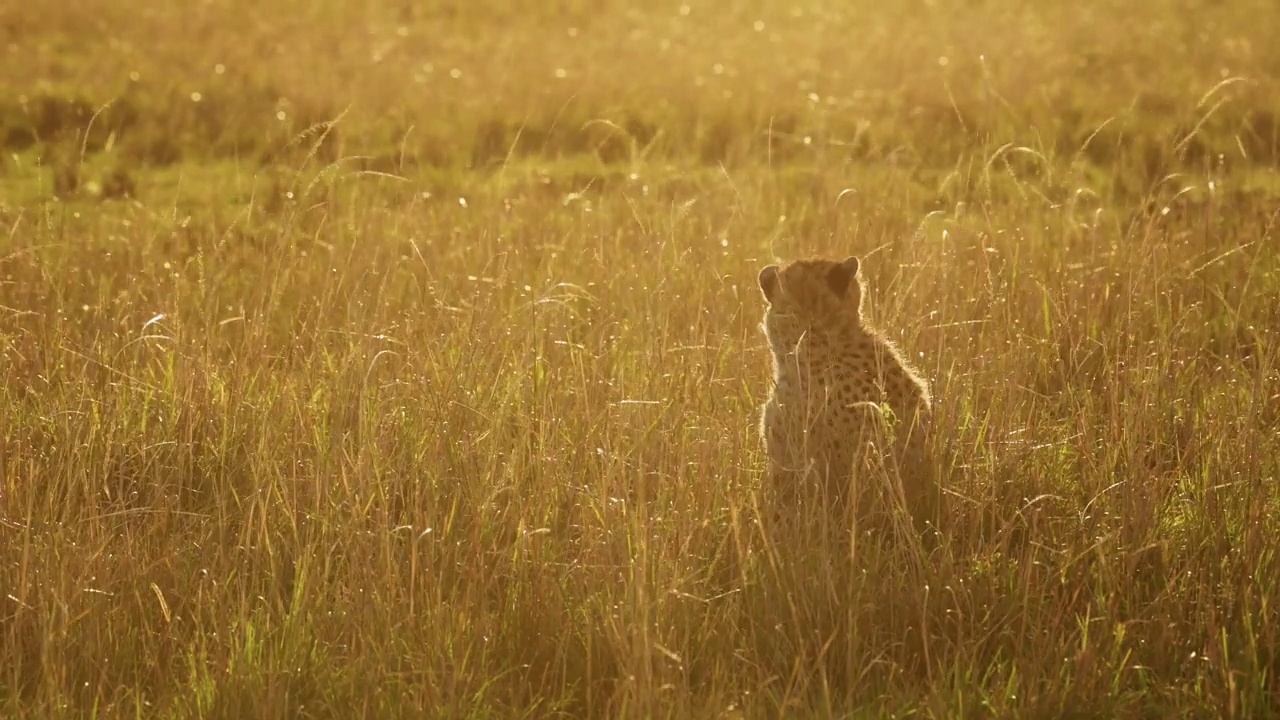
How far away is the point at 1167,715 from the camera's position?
11.0 feet

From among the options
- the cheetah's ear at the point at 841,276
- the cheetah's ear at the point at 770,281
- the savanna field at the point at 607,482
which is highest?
the cheetah's ear at the point at 841,276

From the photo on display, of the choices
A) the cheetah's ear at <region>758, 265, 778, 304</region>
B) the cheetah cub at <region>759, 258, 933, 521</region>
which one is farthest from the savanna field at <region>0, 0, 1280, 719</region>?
the cheetah's ear at <region>758, 265, 778, 304</region>

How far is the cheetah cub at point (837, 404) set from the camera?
13.5 feet

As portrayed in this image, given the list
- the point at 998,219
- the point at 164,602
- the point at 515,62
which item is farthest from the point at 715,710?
the point at 515,62

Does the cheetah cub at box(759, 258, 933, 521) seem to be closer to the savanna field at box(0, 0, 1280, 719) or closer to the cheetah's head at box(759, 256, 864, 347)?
the cheetah's head at box(759, 256, 864, 347)

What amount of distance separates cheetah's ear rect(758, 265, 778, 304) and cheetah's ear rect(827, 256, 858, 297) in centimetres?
21

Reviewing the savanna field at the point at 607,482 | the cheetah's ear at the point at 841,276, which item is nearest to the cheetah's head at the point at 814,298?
the cheetah's ear at the point at 841,276

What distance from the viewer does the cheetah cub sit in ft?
13.5

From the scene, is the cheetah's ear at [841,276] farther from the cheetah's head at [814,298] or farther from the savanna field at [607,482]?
the savanna field at [607,482]

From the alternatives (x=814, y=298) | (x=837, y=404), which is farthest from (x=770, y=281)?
(x=837, y=404)

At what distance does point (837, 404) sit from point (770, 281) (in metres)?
0.63

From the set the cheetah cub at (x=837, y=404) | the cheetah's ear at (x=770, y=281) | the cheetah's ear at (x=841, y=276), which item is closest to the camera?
the cheetah cub at (x=837, y=404)

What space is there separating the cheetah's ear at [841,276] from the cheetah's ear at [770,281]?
0.21 m

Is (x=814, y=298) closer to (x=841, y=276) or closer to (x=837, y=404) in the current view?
(x=841, y=276)
